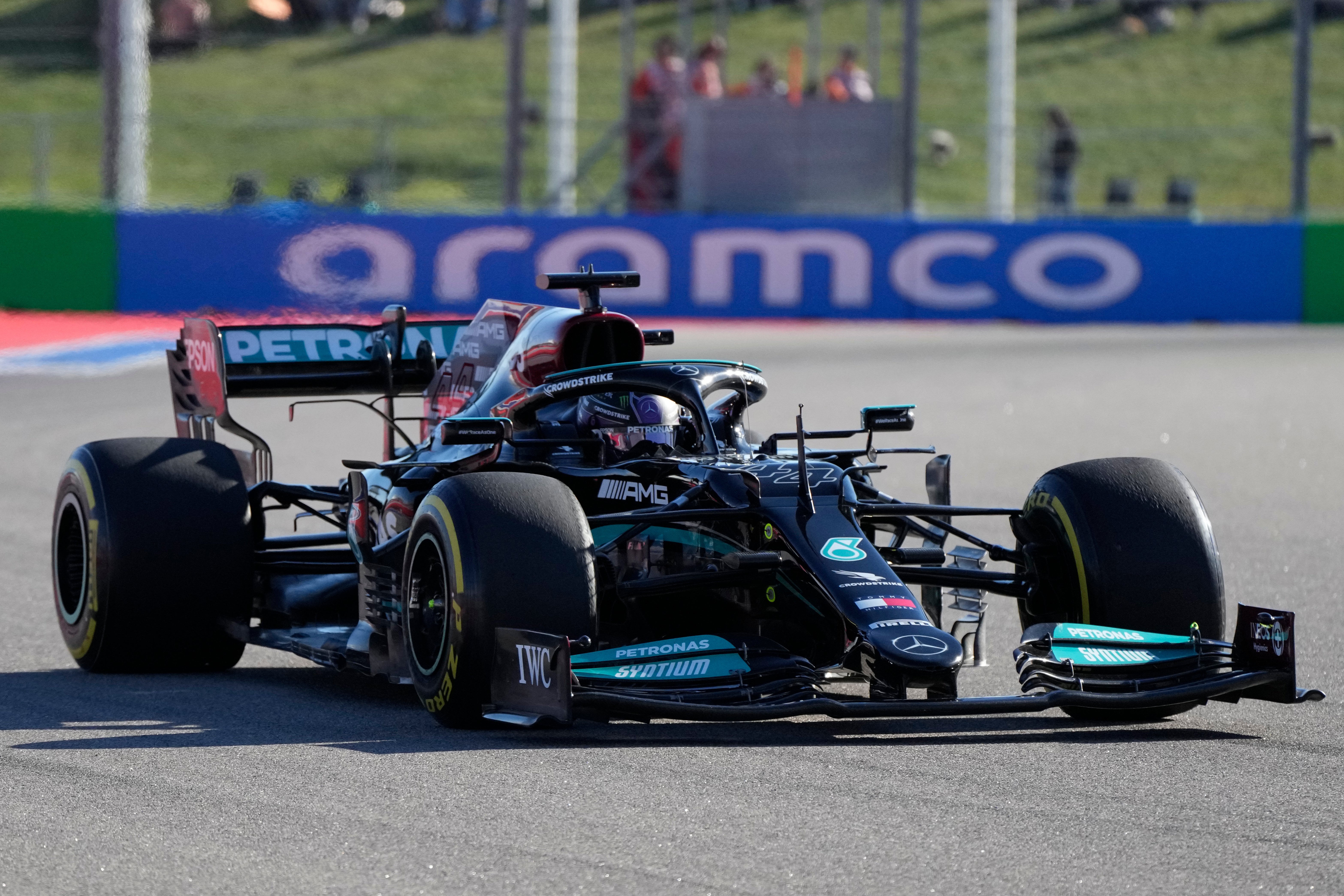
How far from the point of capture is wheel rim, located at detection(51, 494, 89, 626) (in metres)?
7.74

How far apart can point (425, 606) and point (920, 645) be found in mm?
1552

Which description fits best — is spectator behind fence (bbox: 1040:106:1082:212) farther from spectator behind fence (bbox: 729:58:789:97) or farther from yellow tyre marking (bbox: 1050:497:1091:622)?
yellow tyre marking (bbox: 1050:497:1091:622)

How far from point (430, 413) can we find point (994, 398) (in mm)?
9277

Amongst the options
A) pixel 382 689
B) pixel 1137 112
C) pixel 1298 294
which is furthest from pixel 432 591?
pixel 1137 112

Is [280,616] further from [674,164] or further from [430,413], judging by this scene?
[674,164]

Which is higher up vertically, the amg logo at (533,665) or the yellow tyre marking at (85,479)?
the yellow tyre marking at (85,479)

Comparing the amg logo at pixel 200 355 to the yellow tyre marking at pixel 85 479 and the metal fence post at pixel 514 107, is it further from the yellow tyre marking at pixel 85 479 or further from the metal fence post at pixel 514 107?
the metal fence post at pixel 514 107

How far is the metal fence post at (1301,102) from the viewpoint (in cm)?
2406

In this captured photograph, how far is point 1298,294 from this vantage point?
77.7 feet

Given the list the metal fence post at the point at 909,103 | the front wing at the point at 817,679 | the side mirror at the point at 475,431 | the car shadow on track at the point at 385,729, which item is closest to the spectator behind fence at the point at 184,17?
the metal fence post at the point at 909,103

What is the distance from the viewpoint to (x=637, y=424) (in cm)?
706

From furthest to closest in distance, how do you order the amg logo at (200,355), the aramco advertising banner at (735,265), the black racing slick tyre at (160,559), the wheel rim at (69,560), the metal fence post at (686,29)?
1. the metal fence post at (686,29)
2. the aramco advertising banner at (735,265)
3. the amg logo at (200,355)
4. the wheel rim at (69,560)
5. the black racing slick tyre at (160,559)

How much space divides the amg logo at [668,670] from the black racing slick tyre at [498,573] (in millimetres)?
164

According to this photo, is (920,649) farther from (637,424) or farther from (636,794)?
(637,424)
